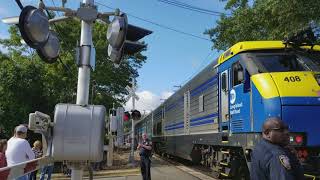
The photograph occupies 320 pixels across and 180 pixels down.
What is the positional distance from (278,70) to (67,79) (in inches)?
839

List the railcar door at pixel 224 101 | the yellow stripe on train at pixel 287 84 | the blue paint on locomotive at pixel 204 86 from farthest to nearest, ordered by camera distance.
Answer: the blue paint on locomotive at pixel 204 86
the railcar door at pixel 224 101
the yellow stripe on train at pixel 287 84

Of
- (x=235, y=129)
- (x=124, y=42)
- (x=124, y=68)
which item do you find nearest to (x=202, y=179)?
(x=235, y=129)

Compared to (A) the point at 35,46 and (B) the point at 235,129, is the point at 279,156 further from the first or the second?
(B) the point at 235,129

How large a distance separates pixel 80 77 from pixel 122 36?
2.96ft

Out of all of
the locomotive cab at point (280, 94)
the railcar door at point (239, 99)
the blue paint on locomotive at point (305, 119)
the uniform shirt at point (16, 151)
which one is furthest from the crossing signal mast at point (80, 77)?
the railcar door at point (239, 99)

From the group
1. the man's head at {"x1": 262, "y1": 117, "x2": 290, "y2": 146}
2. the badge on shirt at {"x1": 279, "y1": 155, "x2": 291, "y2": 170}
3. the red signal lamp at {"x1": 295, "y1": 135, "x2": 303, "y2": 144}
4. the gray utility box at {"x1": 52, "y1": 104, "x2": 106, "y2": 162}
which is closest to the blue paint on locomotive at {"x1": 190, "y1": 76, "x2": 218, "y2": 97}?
the red signal lamp at {"x1": 295, "y1": 135, "x2": 303, "y2": 144}

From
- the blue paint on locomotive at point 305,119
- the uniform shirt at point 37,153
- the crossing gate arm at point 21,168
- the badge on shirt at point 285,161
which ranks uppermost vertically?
the blue paint on locomotive at point 305,119

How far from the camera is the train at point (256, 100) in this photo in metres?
10.4

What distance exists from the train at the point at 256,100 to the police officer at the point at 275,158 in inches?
216

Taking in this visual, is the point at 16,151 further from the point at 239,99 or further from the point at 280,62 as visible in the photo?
the point at 280,62

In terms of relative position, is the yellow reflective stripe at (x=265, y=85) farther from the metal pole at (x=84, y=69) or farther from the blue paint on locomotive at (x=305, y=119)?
the metal pole at (x=84, y=69)

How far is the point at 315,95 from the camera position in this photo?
10.5 m

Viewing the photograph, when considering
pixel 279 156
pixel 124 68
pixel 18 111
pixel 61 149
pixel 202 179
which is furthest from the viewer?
pixel 124 68

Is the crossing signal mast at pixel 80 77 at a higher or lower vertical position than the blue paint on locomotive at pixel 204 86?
lower
